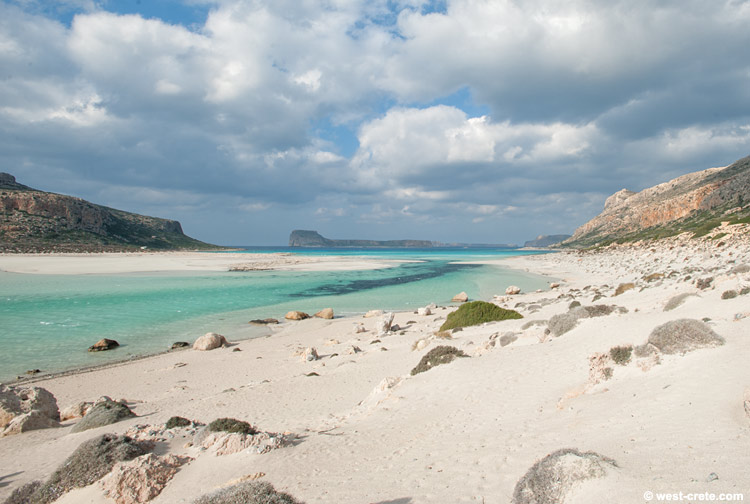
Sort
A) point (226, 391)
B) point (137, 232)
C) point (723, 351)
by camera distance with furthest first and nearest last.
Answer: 1. point (137, 232)
2. point (226, 391)
3. point (723, 351)

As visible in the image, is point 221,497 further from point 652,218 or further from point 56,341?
point 652,218

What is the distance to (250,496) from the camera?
4.84m

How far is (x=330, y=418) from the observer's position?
9273 millimetres

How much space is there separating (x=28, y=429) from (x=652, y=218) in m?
121

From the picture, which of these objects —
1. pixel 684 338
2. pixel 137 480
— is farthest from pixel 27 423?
pixel 684 338

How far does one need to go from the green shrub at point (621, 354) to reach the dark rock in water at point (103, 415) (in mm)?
11950

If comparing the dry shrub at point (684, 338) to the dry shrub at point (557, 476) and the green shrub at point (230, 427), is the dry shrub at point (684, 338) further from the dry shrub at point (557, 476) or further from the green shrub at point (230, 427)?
the green shrub at point (230, 427)

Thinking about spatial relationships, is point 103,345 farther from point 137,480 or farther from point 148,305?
point 137,480

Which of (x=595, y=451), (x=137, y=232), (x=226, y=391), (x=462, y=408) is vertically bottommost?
(x=226, y=391)

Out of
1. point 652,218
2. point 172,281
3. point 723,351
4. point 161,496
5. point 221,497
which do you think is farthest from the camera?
point 652,218

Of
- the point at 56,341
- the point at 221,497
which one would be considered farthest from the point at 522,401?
the point at 56,341

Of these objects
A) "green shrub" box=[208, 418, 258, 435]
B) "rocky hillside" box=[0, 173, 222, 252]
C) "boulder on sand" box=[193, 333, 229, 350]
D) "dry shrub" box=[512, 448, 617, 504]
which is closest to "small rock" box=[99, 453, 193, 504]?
"green shrub" box=[208, 418, 258, 435]

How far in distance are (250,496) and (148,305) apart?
29.1 meters

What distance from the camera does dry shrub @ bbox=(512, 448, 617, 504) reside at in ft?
14.2
